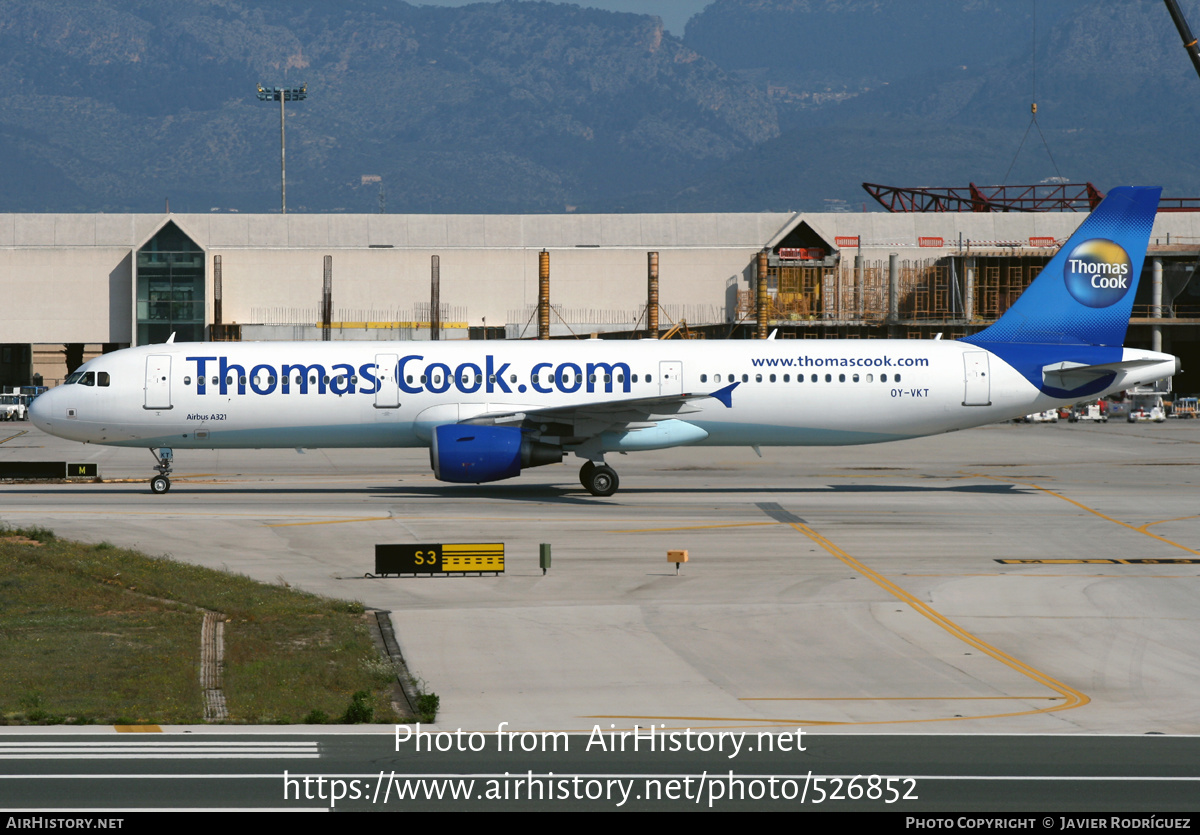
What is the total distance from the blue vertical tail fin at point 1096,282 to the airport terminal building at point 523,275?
55478 mm

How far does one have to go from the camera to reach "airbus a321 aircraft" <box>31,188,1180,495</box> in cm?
3681

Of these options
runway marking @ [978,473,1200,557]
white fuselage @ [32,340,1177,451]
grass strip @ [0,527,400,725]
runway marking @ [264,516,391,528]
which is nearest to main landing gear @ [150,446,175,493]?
white fuselage @ [32,340,1177,451]

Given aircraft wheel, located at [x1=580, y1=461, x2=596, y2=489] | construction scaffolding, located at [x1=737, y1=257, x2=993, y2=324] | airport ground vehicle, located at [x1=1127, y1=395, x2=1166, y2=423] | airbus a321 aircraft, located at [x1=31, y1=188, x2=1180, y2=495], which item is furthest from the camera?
construction scaffolding, located at [x1=737, y1=257, x2=993, y2=324]

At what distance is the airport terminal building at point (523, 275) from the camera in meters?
94.9

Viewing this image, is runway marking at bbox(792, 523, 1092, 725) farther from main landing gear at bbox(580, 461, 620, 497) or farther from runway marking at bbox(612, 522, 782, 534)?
main landing gear at bbox(580, 461, 620, 497)

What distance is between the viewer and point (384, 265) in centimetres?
9669

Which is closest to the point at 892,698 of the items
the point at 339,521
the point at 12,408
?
the point at 339,521

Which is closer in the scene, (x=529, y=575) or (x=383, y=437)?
(x=529, y=575)

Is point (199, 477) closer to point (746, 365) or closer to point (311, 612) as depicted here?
point (746, 365)

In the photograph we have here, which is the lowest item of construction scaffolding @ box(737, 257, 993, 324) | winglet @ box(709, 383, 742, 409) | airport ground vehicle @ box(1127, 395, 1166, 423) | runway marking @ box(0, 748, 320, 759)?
runway marking @ box(0, 748, 320, 759)

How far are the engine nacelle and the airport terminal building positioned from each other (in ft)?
193

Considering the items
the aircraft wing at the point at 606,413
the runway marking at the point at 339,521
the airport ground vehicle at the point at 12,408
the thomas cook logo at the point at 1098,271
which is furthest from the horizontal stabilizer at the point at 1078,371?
the airport ground vehicle at the point at 12,408
